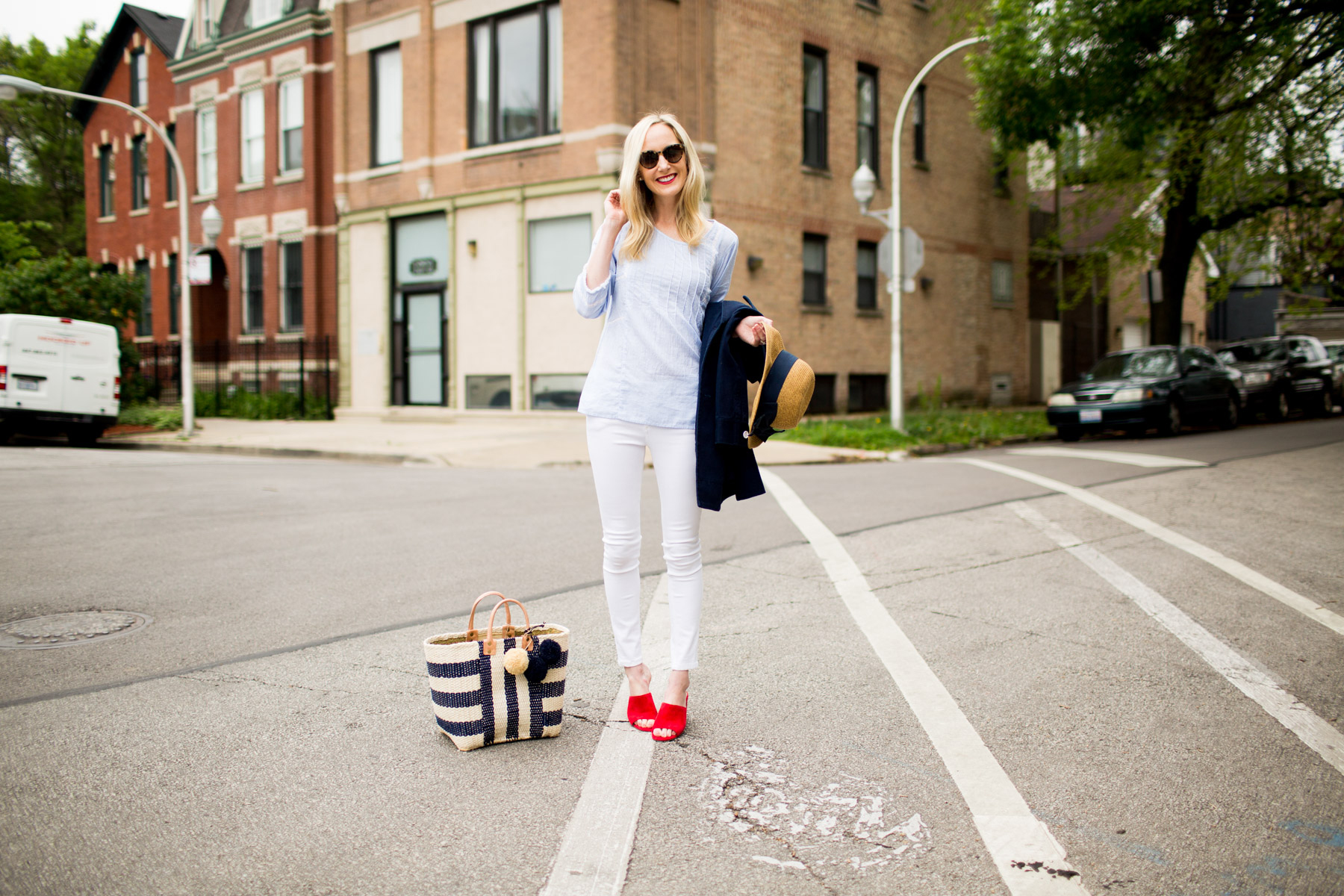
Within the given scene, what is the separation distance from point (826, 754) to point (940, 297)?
22010 mm

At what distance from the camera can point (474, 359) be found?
1994 cm

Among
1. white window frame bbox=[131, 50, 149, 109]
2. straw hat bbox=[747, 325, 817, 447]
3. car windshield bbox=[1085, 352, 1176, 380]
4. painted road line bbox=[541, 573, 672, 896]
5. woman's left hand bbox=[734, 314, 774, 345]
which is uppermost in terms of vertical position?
white window frame bbox=[131, 50, 149, 109]

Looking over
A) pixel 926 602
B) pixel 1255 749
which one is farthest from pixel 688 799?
pixel 926 602

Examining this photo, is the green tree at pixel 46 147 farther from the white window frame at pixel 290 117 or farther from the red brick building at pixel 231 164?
the white window frame at pixel 290 117

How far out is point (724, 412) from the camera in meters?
3.30

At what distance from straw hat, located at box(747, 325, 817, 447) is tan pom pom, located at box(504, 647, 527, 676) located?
1.04 meters

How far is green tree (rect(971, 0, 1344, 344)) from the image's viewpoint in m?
14.2

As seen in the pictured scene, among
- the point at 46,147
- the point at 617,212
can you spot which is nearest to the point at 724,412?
the point at 617,212

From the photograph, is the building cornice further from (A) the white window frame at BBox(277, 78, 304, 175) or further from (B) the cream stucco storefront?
(B) the cream stucco storefront

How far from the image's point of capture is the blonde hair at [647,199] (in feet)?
11.2

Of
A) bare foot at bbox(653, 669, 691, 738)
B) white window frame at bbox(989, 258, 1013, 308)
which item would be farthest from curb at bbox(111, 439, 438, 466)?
white window frame at bbox(989, 258, 1013, 308)

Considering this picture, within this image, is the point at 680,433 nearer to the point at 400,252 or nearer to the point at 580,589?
the point at 580,589

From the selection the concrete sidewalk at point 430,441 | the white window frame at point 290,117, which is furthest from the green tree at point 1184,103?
the white window frame at point 290,117

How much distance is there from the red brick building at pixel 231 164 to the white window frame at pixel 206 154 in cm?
4
